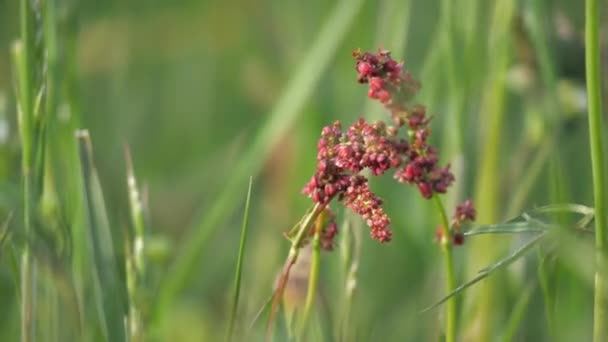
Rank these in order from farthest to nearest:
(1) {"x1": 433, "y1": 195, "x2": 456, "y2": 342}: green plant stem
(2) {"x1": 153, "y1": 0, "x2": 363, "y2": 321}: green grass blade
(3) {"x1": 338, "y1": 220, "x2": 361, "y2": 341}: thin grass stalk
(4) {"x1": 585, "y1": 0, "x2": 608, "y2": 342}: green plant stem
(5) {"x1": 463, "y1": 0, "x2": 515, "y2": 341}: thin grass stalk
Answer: (5) {"x1": 463, "y1": 0, "x2": 515, "y2": 341}: thin grass stalk → (2) {"x1": 153, "y1": 0, "x2": 363, "y2": 321}: green grass blade → (3) {"x1": 338, "y1": 220, "x2": 361, "y2": 341}: thin grass stalk → (1) {"x1": 433, "y1": 195, "x2": 456, "y2": 342}: green plant stem → (4) {"x1": 585, "y1": 0, "x2": 608, "y2": 342}: green plant stem

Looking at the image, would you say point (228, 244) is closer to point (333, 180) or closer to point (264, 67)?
point (264, 67)

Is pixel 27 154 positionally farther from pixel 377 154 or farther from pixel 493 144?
pixel 493 144

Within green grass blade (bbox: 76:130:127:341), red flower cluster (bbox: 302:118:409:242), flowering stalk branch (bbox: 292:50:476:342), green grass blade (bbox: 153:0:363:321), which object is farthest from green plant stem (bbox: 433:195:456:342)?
green grass blade (bbox: 153:0:363:321)

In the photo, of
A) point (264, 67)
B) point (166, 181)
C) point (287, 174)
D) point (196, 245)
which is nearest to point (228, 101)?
point (264, 67)

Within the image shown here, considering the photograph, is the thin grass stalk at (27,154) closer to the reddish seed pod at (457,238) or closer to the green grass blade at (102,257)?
the green grass blade at (102,257)

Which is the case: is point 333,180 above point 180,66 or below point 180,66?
below

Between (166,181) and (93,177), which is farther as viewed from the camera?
(166,181)

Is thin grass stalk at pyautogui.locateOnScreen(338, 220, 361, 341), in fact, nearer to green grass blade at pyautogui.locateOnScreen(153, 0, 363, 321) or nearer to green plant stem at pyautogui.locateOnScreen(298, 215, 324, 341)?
green plant stem at pyautogui.locateOnScreen(298, 215, 324, 341)

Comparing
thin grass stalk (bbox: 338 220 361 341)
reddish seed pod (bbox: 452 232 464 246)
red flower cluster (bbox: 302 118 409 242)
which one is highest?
red flower cluster (bbox: 302 118 409 242)

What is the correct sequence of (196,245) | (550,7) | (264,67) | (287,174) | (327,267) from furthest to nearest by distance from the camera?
(264,67)
(287,174)
(327,267)
(550,7)
(196,245)
